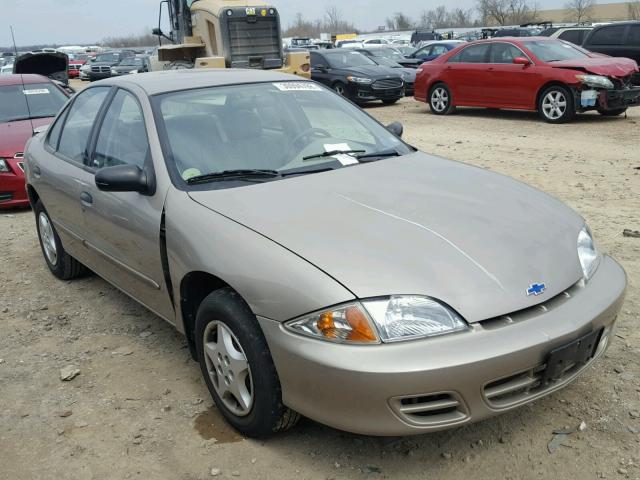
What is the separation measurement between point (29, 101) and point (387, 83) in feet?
30.8

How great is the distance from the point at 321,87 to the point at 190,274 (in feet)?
6.02

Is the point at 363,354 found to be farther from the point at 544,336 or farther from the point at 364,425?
the point at 544,336

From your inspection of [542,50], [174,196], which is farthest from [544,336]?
[542,50]

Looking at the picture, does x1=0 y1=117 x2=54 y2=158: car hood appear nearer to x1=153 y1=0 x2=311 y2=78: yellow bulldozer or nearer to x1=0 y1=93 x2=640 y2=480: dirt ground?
x1=0 y1=93 x2=640 y2=480: dirt ground

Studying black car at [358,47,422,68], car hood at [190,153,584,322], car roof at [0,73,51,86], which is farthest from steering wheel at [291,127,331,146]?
black car at [358,47,422,68]

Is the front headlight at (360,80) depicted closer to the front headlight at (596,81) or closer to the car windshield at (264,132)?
the front headlight at (596,81)

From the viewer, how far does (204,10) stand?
595 inches

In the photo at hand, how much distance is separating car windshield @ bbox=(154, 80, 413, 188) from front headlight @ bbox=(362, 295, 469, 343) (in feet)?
3.93

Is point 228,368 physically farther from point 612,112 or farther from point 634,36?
point 634,36

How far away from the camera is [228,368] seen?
2811 millimetres

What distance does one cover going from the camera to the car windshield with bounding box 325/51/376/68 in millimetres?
16562

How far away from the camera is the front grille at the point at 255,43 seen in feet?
48.7

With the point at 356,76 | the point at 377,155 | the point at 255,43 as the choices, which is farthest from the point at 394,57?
the point at 377,155

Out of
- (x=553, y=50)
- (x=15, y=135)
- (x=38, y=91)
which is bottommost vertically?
(x=15, y=135)
